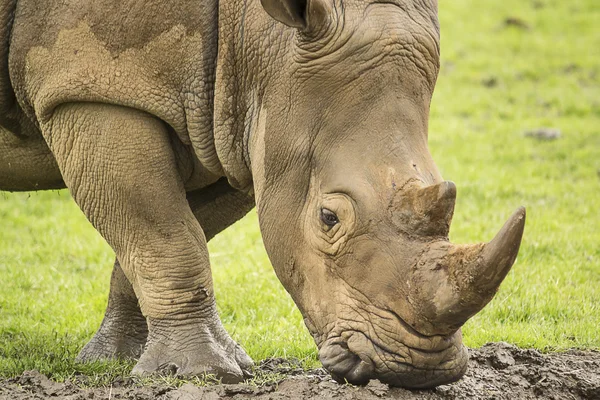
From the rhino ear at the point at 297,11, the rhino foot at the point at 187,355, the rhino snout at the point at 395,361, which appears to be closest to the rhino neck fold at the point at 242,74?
the rhino ear at the point at 297,11

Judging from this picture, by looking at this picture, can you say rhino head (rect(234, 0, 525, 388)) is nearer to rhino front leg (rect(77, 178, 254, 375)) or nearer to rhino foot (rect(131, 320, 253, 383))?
rhino foot (rect(131, 320, 253, 383))

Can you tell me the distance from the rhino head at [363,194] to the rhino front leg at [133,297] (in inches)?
48.2

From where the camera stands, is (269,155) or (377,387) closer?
(377,387)

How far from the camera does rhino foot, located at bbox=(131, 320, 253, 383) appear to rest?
19.2 feet

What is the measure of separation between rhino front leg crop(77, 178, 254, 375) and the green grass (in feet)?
0.75

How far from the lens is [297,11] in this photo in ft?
16.8

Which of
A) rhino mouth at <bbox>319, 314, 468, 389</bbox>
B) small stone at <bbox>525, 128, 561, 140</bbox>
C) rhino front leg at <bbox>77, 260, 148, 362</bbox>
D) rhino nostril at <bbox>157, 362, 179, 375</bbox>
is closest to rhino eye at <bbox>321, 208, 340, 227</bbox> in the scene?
rhino mouth at <bbox>319, 314, 468, 389</bbox>

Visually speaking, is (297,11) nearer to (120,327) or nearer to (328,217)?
(328,217)

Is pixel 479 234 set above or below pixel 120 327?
above

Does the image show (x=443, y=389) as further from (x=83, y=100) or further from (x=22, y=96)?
(x=22, y=96)

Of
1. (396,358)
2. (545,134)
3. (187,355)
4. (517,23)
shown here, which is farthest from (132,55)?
(517,23)

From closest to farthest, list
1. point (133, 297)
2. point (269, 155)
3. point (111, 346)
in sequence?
point (269, 155) → point (111, 346) → point (133, 297)

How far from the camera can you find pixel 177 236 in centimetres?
582

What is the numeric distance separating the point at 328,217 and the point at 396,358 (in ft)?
2.43
